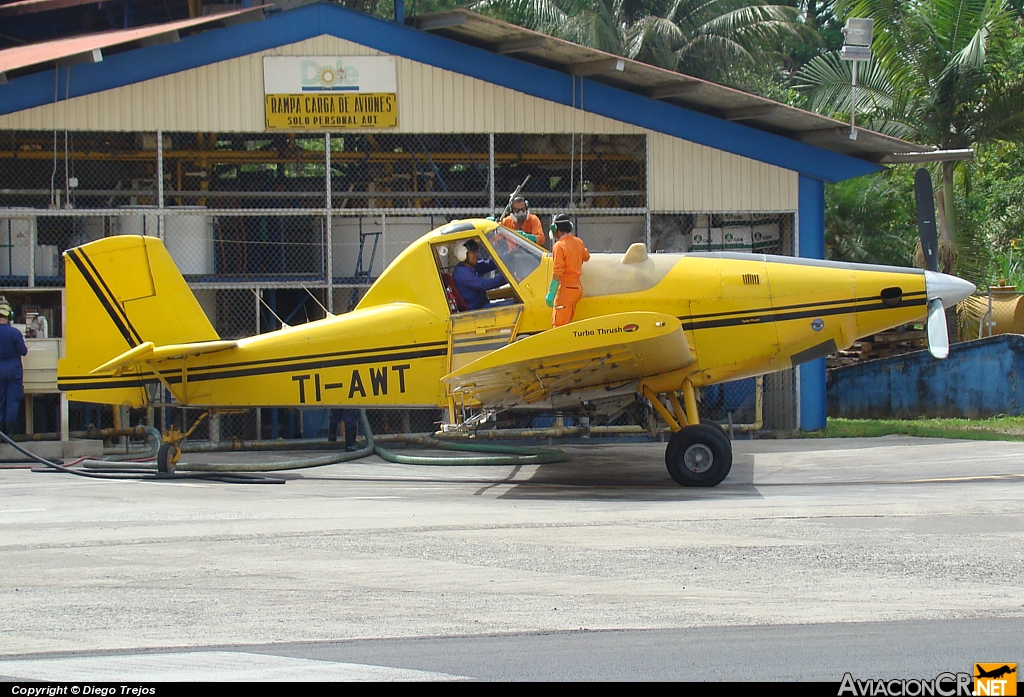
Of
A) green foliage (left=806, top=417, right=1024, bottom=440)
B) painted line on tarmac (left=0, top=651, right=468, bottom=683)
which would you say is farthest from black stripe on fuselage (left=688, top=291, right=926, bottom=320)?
painted line on tarmac (left=0, top=651, right=468, bottom=683)

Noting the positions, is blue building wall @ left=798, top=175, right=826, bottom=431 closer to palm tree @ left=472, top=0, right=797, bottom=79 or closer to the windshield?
the windshield

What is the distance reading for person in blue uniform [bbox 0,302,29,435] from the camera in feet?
46.9

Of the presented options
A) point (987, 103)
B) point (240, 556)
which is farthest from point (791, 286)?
point (987, 103)

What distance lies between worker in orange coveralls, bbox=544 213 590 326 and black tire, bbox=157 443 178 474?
474 cm

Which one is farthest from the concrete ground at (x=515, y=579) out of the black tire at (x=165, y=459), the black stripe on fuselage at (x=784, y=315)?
the black stripe on fuselage at (x=784, y=315)

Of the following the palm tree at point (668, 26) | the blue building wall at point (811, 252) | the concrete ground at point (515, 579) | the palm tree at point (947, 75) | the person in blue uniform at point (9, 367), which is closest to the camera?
the concrete ground at point (515, 579)

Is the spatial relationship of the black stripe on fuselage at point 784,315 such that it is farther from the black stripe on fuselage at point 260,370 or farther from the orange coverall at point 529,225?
the black stripe on fuselage at point 260,370

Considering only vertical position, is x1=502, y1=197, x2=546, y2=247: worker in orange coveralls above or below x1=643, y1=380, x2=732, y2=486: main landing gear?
above

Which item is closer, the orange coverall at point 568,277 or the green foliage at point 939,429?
the orange coverall at point 568,277

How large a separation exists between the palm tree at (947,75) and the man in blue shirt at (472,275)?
1454 cm

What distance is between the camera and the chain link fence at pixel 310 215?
1633cm

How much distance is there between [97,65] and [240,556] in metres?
10.7

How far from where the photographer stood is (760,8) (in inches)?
1309

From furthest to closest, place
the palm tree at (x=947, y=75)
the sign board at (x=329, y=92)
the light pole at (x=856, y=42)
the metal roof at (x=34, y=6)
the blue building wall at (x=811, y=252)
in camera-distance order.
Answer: the metal roof at (x=34, y=6) < the palm tree at (x=947, y=75) < the blue building wall at (x=811, y=252) < the light pole at (x=856, y=42) < the sign board at (x=329, y=92)
